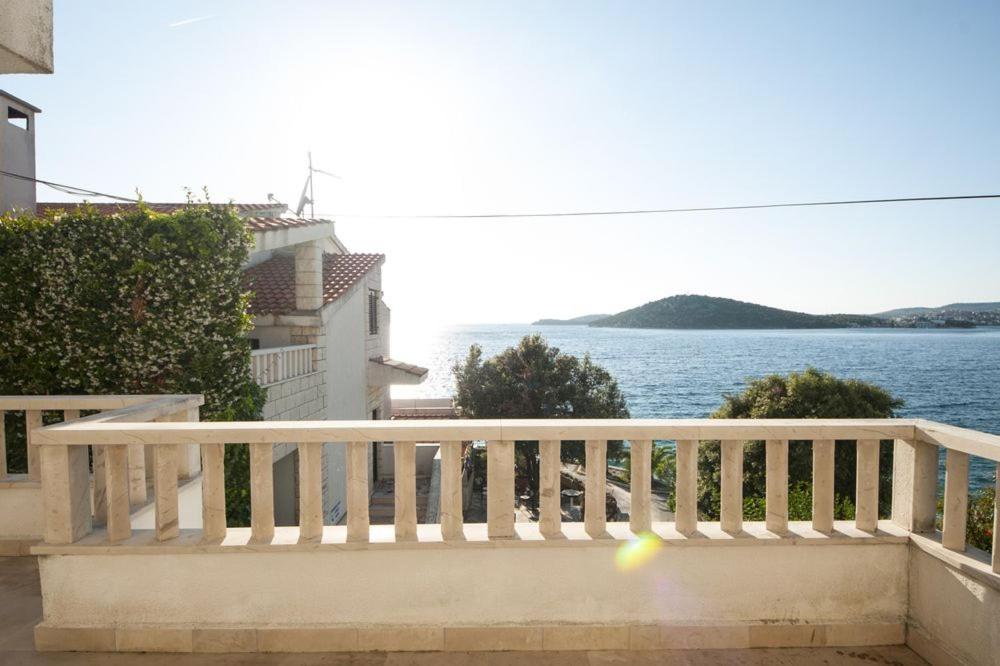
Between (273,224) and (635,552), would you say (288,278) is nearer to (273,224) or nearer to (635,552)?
(273,224)

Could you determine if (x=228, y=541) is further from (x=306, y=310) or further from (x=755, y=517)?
(x=755, y=517)

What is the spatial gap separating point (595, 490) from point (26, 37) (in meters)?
3.92

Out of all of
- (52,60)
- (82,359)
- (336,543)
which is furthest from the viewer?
(82,359)

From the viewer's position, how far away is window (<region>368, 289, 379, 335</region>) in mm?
18344

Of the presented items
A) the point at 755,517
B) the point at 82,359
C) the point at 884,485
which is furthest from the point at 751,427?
the point at 884,485

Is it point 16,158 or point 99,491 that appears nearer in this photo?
point 99,491

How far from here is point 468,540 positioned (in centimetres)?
342

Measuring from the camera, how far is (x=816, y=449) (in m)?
3.60

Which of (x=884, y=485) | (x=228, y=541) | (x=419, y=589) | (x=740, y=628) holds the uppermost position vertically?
(x=228, y=541)

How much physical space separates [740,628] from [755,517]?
31.8 ft

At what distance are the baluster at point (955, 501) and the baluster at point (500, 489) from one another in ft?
8.03

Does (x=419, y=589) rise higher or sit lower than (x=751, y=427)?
lower

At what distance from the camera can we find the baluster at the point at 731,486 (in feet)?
11.6

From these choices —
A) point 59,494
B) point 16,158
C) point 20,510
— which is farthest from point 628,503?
point 59,494
